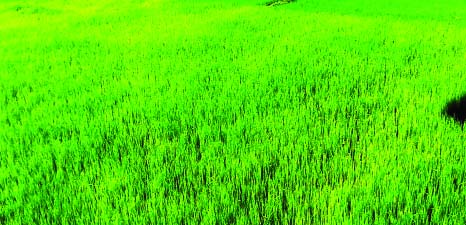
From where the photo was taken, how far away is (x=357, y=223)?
166 centimetres

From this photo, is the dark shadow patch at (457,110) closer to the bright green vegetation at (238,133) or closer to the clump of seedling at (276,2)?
the bright green vegetation at (238,133)

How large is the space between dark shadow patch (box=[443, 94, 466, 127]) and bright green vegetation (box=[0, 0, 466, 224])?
0.07m

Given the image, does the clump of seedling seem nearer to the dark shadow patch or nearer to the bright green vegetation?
the bright green vegetation

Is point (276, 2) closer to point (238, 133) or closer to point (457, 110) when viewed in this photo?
point (457, 110)

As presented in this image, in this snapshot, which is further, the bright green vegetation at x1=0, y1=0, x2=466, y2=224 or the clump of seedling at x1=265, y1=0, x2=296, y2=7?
the clump of seedling at x1=265, y1=0, x2=296, y2=7

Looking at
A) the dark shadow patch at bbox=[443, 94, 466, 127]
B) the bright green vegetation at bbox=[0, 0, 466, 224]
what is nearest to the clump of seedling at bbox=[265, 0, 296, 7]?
the bright green vegetation at bbox=[0, 0, 466, 224]

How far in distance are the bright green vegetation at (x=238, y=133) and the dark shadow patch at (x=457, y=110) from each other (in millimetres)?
72

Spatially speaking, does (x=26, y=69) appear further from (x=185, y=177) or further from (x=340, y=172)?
Answer: (x=340, y=172)

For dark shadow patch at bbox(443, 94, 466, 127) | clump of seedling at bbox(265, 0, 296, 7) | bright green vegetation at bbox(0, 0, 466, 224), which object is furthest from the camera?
clump of seedling at bbox(265, 0, 296, 7)

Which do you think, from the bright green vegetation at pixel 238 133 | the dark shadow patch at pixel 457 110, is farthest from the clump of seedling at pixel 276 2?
the dark shadow patch at pixel 457 110

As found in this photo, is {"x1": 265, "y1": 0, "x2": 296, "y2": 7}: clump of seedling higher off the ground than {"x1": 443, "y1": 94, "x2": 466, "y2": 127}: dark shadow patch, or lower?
higher

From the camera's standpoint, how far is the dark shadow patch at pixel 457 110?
268cm

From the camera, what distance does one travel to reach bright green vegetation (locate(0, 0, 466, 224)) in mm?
1860

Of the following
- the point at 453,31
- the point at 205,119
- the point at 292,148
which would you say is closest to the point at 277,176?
the point at 292,148
